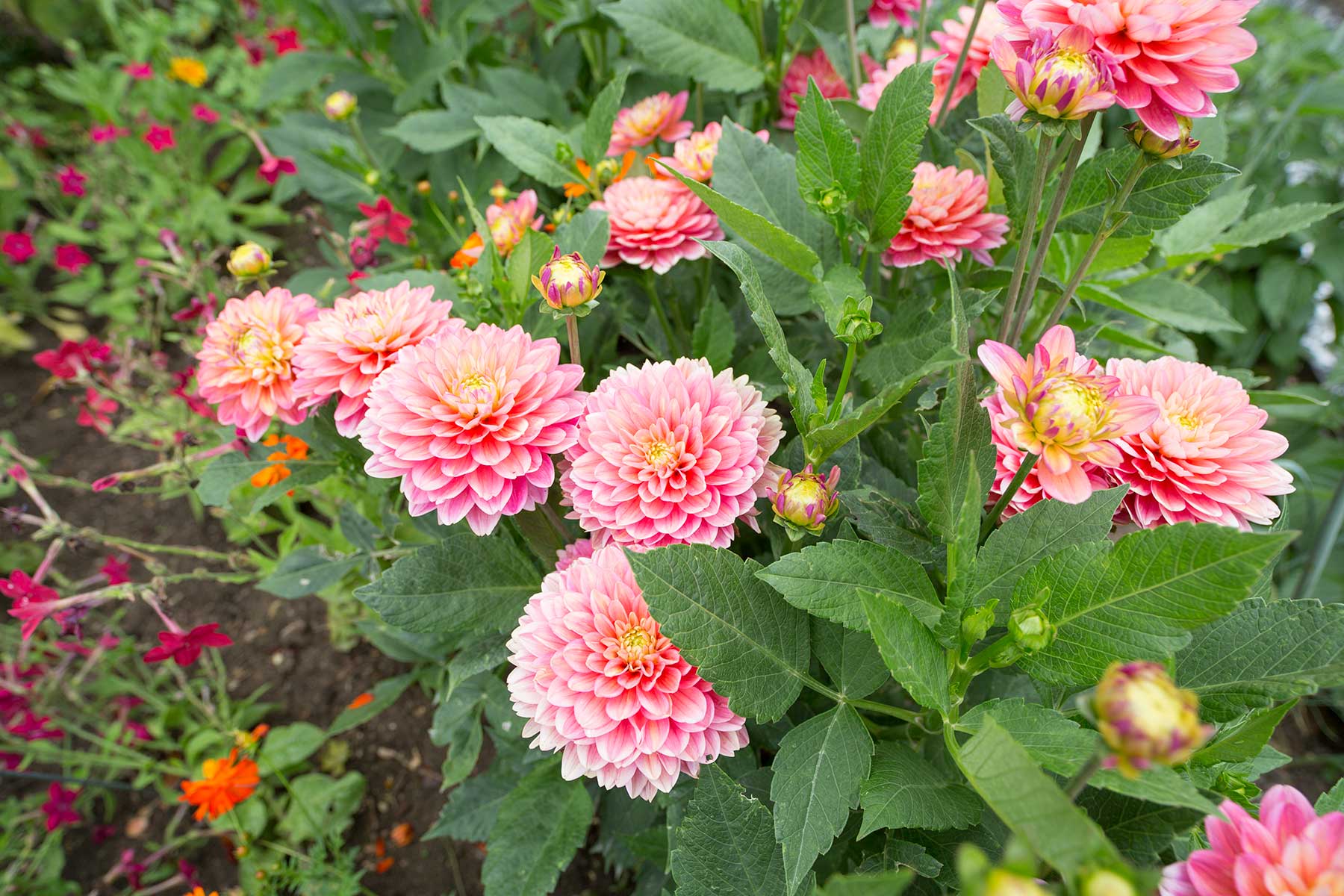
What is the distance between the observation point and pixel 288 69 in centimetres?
176

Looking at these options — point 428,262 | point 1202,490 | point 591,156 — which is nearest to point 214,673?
point 428,262

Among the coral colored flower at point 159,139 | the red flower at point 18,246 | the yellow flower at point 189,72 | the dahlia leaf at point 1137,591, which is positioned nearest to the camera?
the dahlia leaf at point 1137,591

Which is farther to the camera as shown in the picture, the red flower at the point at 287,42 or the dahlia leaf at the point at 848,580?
the red flower at the point at 287,42

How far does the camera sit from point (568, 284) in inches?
31.0

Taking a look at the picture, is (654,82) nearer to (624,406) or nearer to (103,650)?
(624,406)

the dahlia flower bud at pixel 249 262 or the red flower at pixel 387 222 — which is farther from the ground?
the dahlia flower bud at pixel 249 262

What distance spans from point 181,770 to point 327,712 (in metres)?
0.32

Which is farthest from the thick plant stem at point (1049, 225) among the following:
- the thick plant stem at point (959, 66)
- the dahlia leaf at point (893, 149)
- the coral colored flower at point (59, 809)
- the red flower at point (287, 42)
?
the red flower at point (287, 42)

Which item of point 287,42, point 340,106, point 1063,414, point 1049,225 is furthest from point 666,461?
point 287,42

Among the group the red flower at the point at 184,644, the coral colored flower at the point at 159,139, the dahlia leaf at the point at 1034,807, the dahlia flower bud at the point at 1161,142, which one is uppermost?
the dahlia flower bud at the point at 1161,142

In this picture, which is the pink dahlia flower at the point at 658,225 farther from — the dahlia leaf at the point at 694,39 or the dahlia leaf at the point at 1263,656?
the dahlia leaf at the point at 1263,656

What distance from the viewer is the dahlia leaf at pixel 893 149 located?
814 millimetres

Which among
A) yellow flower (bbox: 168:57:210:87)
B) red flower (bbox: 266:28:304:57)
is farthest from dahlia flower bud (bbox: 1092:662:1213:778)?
yellow flower (bbox: 168:57:210:87)

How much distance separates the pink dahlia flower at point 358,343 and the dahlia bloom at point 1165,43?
648mm
